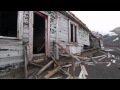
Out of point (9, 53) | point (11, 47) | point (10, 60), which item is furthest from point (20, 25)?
point (10, 60)

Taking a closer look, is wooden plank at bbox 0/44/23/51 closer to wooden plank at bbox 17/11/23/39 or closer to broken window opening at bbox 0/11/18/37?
wooden plank at bbox 17/11/23/39

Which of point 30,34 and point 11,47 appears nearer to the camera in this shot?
point 11,47

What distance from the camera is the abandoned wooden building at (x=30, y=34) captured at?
186 inches

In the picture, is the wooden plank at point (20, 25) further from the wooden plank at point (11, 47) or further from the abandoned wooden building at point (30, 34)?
the wooden plank at point (11, 47)

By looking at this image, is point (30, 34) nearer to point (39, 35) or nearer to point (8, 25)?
point (39, 35)

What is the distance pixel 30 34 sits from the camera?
226 inches

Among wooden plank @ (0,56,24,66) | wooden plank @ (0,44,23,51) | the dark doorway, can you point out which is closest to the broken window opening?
the dark doorway

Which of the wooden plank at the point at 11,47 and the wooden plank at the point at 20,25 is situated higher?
the wooden plank at the point at 20,25

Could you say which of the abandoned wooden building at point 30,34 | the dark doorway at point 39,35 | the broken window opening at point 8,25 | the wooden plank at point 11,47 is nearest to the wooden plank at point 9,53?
the abandoned wooden building at point 30,34
